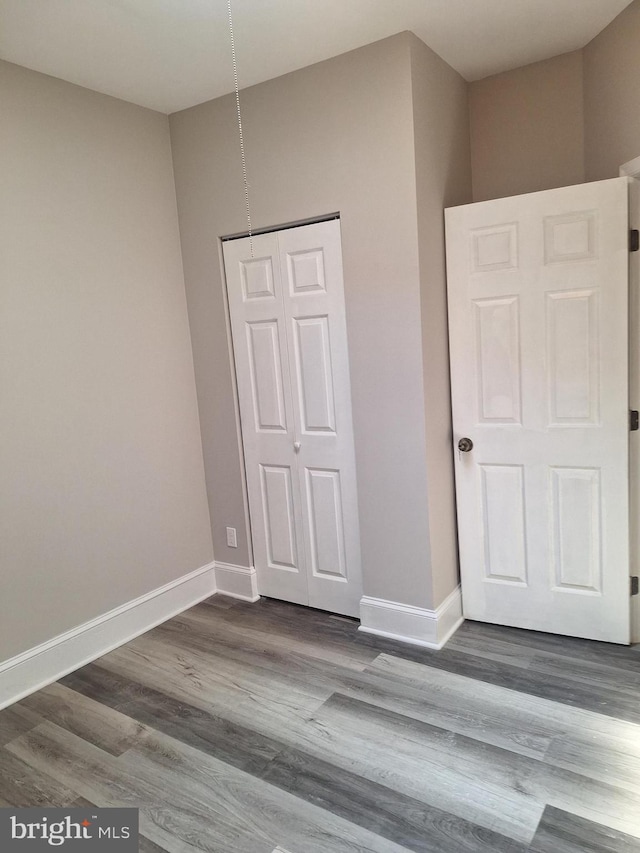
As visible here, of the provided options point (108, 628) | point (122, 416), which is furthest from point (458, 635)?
point (122, 416)

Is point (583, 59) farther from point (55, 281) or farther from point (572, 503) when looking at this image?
point (55, 281)

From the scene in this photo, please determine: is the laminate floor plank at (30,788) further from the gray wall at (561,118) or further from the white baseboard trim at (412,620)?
the gray wall at (561,118)

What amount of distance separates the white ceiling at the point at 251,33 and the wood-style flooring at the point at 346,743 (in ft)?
8.74

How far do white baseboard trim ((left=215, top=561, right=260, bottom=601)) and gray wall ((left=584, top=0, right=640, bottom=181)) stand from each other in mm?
2672

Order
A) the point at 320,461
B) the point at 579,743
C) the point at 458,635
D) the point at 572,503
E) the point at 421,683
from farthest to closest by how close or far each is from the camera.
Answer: the point at 320,461 → the point at 458,635 → the point at 572,503 → the point at 421,683 → the point at 579,743

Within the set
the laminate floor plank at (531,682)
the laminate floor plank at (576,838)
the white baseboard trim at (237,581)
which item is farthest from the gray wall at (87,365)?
the laminate floor plank at (576,838)

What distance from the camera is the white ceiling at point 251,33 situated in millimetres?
2219

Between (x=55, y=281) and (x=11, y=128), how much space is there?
63 centimetres

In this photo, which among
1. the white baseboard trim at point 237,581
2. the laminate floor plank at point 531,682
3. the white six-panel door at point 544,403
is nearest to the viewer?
the laminate floor plank at point 531,682

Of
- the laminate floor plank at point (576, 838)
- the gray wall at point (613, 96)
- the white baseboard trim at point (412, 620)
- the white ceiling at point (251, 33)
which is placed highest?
the white ceiling at point (251, 33)

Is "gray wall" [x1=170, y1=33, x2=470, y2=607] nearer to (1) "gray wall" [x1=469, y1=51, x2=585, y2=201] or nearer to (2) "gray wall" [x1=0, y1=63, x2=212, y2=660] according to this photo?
(1) "gray wall" [x1=469, y1=51, x2=585, y2=201]

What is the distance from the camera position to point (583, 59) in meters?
2.74

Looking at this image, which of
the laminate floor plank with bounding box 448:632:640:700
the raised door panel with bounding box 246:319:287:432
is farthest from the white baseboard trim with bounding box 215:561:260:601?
the laminate floor plank with bounding box 448:632:640:700

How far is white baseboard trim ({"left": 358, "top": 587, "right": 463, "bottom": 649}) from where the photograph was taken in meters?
2.77
